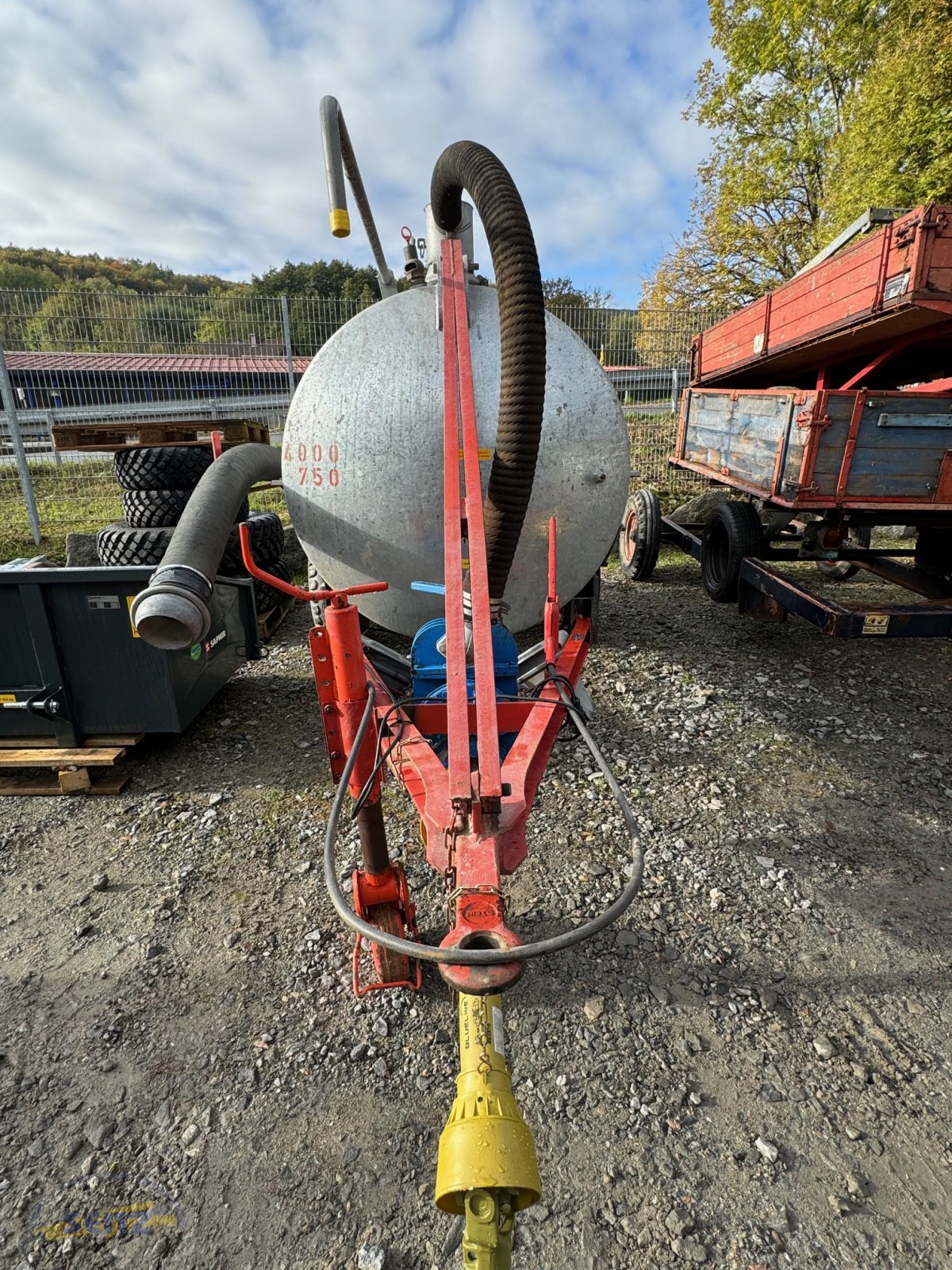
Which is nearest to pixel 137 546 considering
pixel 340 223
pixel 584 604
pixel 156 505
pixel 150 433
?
pixel 156 505

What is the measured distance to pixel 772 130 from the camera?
1642 cm

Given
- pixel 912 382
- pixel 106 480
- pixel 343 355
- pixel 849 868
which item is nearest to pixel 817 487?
pixel 849 868

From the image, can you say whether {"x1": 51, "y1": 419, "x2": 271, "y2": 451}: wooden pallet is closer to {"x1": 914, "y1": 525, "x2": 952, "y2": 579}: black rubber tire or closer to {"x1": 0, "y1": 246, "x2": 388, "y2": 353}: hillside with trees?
{"x1": 0, "y1": 246, "x2": 388, "y2": 353}: hillside with trees

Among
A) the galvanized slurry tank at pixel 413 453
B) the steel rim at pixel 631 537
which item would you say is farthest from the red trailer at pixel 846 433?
the galvanized slurry tank at pixel 413 453

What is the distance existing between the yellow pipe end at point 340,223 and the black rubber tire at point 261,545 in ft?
8.62

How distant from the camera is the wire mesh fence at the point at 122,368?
8.43 metres

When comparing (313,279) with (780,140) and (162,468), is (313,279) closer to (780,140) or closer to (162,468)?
(780,140)

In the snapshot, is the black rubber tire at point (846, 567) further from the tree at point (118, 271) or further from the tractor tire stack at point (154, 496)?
the tree at point (118, 271)

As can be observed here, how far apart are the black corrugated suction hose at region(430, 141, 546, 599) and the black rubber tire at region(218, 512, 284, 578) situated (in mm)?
2855

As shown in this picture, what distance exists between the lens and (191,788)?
3.52 meters

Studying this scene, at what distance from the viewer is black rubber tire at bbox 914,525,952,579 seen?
5.52 meters

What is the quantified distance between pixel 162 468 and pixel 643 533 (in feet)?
14.4

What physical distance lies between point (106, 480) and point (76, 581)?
743 centimetres

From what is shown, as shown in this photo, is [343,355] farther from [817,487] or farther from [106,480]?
[106,480]
